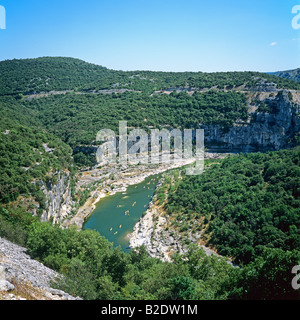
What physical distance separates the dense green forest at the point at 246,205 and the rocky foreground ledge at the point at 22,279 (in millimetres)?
16546

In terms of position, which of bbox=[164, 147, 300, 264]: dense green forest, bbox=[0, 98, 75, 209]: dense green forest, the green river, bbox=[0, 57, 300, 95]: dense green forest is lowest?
the green river

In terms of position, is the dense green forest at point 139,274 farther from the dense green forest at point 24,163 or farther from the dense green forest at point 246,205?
the dense green forest at point 246,205

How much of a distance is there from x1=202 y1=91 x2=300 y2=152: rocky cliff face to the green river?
30594mm

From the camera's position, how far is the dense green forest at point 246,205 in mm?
23031

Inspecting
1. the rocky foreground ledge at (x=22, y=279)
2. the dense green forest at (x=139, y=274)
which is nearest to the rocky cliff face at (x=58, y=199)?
the dense green forest at (x=139, y=274)

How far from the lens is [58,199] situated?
31.0 metres

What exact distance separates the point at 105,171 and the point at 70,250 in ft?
105

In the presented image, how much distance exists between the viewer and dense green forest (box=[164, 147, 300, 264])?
23031 millimetres

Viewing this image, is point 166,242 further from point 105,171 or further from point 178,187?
point 105,171

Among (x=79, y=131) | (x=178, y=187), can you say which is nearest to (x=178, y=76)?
(x=79, y=131)

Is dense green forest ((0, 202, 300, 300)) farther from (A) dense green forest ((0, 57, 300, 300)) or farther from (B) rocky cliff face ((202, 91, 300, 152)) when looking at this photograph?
(B) rocky cliff face ((202, 91, 300, 152))

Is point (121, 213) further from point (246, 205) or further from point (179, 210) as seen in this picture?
point (246, 205)

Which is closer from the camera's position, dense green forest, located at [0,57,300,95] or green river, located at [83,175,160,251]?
green river, located at [83,175,160,251]

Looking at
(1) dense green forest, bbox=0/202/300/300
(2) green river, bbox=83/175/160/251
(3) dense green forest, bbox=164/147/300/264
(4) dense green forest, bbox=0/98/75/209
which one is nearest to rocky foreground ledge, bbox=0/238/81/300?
(1) dense green forest, bbox=0/202/300/300
